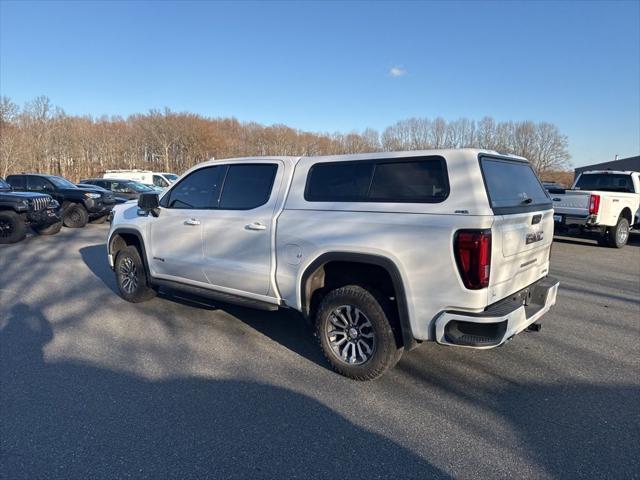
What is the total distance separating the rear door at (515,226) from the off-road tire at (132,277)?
432 centimetres

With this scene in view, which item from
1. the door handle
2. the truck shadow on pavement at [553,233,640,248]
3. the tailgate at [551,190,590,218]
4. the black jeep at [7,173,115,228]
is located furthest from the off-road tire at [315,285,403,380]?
the black jeep at [7,173,115,228]

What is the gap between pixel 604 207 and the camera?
403 inches

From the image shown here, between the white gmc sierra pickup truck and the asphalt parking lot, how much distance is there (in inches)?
19.6

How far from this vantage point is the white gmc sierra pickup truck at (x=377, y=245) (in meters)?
2.99

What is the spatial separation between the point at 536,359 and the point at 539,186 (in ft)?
5.54

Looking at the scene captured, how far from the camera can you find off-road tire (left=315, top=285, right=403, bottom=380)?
337cm

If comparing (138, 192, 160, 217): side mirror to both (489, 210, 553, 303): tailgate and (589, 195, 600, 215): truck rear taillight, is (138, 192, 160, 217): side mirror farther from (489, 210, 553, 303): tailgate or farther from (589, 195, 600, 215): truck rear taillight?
(589, 195, 600, 215): truck rear taillight

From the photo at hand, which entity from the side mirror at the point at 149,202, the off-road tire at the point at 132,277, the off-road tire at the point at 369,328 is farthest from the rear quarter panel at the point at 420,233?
the off-road tire at the point at 132,277

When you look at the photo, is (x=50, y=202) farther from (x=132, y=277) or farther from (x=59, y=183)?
(x=132, y=277)

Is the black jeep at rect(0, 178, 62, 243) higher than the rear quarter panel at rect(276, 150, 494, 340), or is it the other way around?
the rear quarter panel at rect(276, 150, 494, 340)

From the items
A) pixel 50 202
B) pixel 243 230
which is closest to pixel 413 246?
pixel 243 230

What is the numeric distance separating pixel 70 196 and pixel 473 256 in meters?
14.7

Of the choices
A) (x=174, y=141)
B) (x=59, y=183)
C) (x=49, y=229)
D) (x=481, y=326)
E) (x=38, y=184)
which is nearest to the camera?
(x=481, y=326)

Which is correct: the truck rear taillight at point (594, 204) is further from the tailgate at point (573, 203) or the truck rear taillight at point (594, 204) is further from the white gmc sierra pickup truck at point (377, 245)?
the white gmc sierra pickup truck at point (377, 245)
